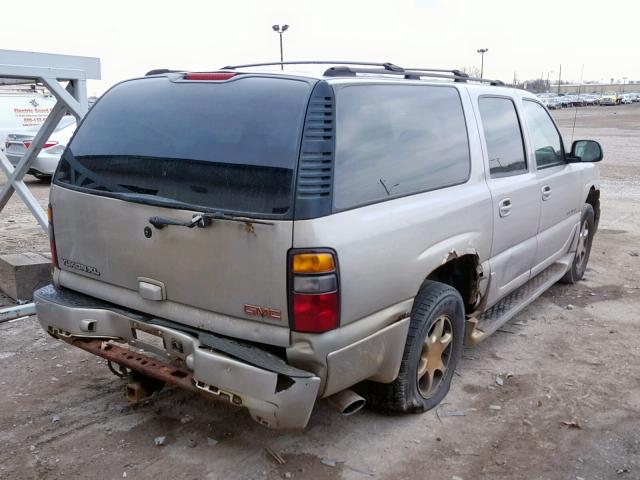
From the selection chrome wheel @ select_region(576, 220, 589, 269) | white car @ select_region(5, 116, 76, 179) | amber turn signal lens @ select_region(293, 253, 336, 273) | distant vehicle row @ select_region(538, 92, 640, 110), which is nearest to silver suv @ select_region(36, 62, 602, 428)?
amber turn signal lens @ select_region(293, 253, 336, 273)

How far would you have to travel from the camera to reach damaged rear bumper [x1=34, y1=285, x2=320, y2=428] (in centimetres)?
270

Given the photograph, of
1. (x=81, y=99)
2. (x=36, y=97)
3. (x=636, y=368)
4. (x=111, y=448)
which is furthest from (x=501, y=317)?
(x=36, y=97)

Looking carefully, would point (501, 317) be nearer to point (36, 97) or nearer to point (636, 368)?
point (636, 368)

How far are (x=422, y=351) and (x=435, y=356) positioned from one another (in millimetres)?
180

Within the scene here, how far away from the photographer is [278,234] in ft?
8.76

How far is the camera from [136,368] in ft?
10.4

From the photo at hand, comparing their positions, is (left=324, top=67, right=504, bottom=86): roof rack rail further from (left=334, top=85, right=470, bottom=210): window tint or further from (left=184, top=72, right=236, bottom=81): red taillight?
(left=184, top=72, right=236, bottom=81): red taillight

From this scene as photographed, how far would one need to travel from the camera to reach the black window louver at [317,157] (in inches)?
105

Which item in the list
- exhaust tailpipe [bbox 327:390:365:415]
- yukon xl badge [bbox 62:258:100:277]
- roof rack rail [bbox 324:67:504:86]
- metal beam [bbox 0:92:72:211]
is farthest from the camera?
metal beam [bbox 0:92:72:211]

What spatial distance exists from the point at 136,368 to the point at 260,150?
1.31 metres

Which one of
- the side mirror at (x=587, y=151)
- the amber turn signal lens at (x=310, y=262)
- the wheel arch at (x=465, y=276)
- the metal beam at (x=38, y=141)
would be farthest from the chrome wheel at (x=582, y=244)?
the metal beam at (x=38, y=141)

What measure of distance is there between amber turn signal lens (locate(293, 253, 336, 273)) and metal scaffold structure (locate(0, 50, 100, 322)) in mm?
3588

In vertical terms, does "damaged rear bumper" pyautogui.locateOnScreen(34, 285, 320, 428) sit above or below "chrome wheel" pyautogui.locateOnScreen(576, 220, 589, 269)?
above

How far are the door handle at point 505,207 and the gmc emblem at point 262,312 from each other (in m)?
2.01
